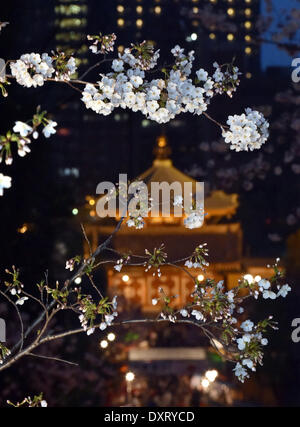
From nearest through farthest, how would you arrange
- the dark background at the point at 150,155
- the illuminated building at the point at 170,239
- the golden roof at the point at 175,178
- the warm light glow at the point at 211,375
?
1. the warm light glow at the point at 211,375
2. the dark background at the point at 150,155
3. the golden roof at the point at 175,178
4. the illuminated building at the point at 170,239

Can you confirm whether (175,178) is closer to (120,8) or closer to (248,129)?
(120,8)

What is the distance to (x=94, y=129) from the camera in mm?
16438

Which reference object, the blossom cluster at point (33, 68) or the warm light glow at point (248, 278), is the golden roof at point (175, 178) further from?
the blossom cluster at point (33, 68)

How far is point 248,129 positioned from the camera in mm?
3092

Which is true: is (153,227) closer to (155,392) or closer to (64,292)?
(155,392)

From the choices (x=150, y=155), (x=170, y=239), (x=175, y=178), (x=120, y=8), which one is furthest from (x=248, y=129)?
(x=150, y=155)

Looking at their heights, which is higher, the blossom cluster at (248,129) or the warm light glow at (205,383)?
the blossom cluster at (248,129)

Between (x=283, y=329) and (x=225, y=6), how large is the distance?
6.06 metres

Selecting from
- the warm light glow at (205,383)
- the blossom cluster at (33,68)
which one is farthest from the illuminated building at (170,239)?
the blossom cluster at (33,68)

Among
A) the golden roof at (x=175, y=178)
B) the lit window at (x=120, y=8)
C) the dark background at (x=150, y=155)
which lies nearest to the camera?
the dark background at (x=150, y=155)

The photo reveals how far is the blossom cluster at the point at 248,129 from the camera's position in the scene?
310 cm

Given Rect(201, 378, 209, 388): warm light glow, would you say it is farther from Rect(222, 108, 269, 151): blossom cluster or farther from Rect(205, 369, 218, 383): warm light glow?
Rect(222, 108, 269, 151): blossom cluster

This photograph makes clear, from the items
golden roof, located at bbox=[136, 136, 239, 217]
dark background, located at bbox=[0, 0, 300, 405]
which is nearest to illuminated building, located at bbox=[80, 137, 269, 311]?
golden roof, located at bbox=[136, 136, 239, 217]
